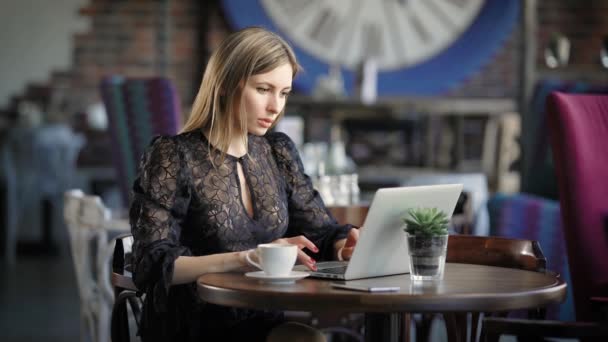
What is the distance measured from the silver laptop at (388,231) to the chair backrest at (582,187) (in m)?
0.59

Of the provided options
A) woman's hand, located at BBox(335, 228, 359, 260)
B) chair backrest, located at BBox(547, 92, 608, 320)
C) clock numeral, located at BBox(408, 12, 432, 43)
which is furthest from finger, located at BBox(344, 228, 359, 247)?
clock numeral, located at BBox(408, 12, 432, 43)

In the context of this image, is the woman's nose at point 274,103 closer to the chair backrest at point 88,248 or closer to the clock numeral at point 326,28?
the chair backrest at point 88,248

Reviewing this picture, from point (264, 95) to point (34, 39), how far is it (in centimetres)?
599

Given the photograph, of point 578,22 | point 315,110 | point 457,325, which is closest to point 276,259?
point 457,325

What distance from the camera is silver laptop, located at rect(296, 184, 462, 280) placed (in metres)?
1.61

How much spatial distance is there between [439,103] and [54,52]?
2.89 m

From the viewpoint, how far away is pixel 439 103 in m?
6.89

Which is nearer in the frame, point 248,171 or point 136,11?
point 248,171

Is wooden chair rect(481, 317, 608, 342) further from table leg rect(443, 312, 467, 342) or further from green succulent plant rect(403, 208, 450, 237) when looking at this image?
table leg rect(443, 312, 467, 342)

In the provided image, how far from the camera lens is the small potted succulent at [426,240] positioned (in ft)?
5.37

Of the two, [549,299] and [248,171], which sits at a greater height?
[248,171]

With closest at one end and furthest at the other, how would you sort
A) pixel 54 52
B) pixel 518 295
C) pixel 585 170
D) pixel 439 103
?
pixel 518 295 → pixel 585 170 → pixel 439 103 → pixel 54 52

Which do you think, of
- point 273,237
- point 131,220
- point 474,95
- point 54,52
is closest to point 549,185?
point 273,237

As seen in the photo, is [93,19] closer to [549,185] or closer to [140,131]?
[140,131]
